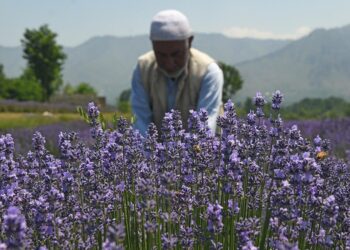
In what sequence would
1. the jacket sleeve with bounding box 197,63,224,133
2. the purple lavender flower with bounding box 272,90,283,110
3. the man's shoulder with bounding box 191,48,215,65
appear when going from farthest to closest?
the man's shoulder with bounding box 191,48,215,65, the jacket sleeve with bounding box 197,63,224,133, the purple lavender flower with bounding box 272,90,283,110

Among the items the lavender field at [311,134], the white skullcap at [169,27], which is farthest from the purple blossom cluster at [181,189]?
the lavender field at [311,134]

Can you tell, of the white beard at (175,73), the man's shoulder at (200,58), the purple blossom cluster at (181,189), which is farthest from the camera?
the man's shoulder at (200,58)

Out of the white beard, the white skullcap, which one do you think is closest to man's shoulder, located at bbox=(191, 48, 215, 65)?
the white beard

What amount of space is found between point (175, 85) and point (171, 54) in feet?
1.64

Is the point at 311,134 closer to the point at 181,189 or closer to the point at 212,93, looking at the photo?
the point at 212,93

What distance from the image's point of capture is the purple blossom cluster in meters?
1.81

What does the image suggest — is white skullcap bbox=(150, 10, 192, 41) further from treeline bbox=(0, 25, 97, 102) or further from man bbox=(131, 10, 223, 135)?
treeline bbox=(0, 25, 97, 102)

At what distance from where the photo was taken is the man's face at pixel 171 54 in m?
3.95

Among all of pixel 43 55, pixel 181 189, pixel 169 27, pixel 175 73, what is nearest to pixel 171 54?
pixel 169 27

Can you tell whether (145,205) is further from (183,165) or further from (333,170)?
(333,170)

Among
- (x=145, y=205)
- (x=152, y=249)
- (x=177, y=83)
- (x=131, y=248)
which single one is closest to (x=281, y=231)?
(x=145, y=205)

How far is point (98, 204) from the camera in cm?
200

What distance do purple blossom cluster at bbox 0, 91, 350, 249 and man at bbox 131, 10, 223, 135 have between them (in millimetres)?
1601

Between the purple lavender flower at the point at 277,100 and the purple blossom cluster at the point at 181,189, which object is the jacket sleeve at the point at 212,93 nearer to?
the purple blossom cluster at the point at 181,189
